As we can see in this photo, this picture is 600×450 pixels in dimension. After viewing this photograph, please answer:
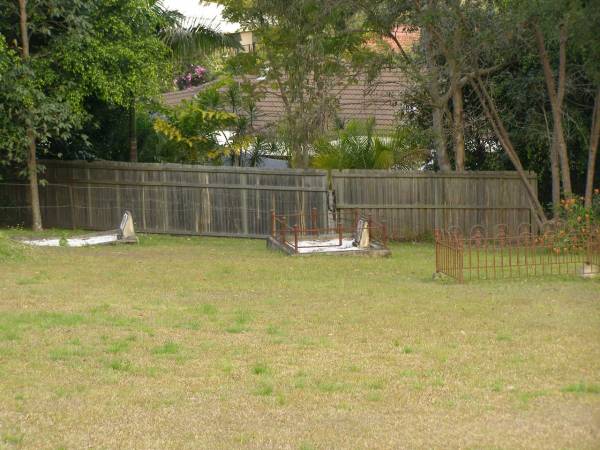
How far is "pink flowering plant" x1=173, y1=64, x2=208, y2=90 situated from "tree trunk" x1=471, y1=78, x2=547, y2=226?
24.9 metres

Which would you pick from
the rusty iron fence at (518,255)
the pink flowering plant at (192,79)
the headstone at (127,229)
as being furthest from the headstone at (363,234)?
the pink flowering plant at (192,79)

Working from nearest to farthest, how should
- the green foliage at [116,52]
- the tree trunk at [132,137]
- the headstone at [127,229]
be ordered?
the headstone at [127,229]
the green foliage at [116,52]
the tree trunk at [132,137]

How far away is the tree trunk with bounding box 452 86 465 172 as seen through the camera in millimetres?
22109

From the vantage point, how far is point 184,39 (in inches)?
1041

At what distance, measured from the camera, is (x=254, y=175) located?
23.5 m

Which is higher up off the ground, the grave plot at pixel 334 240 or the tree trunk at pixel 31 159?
the tree trunk at pixel 31 159

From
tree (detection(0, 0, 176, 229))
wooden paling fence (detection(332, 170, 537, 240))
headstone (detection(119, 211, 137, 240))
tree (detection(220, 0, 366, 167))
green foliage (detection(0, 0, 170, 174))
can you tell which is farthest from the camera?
wooden paling fence (detection(332, 170, 537, 240))

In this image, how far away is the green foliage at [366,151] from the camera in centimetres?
2369

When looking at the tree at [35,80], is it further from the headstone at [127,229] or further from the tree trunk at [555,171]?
the tree trunk at [555,171]

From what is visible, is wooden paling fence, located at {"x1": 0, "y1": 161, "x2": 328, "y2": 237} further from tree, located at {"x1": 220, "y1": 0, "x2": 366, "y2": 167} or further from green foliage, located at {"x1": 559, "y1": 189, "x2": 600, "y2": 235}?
green foliage, located at {"x1": 559, "y1": 189, "x2": 600, "y2": 235}

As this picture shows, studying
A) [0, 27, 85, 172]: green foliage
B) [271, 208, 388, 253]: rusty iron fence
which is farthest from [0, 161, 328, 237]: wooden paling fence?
[0, 27, 85, 172]: green foliage

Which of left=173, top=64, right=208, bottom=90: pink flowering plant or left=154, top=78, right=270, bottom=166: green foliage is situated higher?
left=173, top=64, right=208, bottom=90: pink flowering plant

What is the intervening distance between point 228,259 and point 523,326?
8.15 metres

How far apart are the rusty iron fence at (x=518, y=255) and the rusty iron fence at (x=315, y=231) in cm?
246
